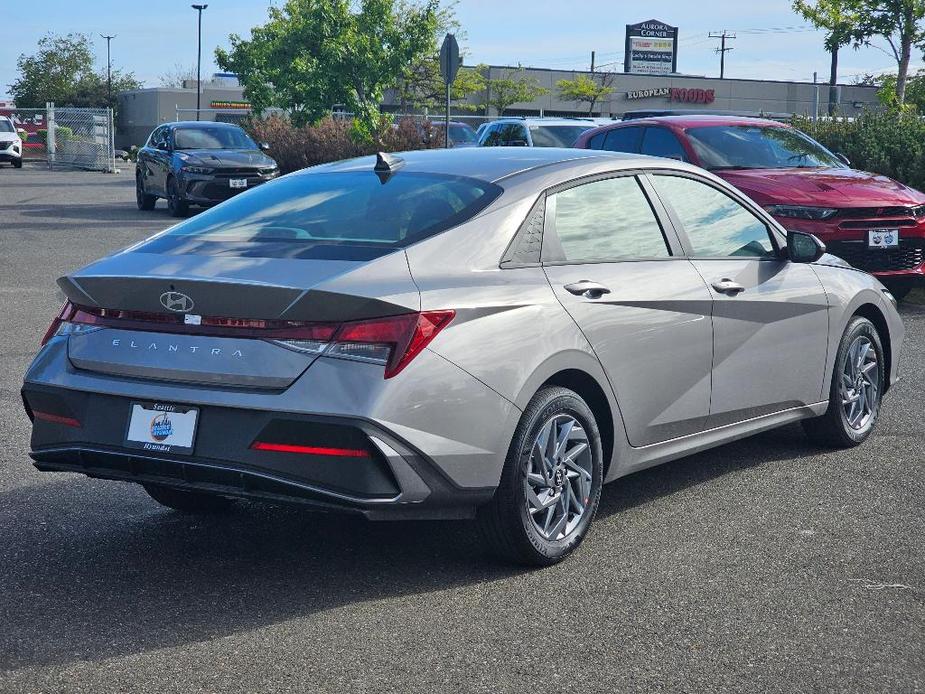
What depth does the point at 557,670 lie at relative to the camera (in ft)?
13.0

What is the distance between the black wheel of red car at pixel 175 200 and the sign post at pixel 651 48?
249 feet

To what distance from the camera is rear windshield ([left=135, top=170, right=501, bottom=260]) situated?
16.0 feet

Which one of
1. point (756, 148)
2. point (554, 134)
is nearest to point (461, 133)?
point (554, 134)

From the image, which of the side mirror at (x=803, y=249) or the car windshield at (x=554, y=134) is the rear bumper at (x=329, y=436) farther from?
the car windshield at (x=554, y=134)

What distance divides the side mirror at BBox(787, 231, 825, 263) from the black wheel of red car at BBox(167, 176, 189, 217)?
18.4 metres

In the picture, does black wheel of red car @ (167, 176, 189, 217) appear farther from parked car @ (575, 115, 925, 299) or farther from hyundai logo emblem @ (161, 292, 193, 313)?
hyundai logo emblem @ (161, 292, 193, 313)

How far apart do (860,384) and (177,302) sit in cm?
403

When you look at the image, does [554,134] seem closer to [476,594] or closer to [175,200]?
[175,200]

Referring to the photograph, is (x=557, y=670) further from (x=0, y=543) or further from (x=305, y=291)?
(x=0, y=543)

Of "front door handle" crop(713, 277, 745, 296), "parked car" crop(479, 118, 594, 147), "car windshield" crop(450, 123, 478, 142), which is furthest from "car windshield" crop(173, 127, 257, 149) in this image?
"front door handle" crop(713, 277, 745, 296)

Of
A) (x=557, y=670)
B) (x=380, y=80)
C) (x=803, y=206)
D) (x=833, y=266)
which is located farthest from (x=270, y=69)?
(x=557, y=670)

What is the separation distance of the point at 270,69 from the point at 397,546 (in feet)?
112

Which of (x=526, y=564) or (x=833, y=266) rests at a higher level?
(x=833, y=266)

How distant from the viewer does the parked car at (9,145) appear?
4797cm
